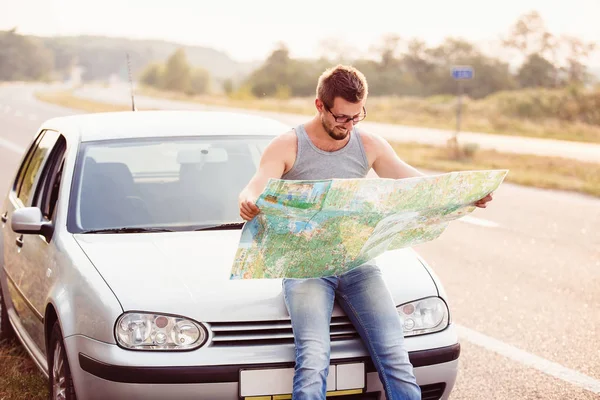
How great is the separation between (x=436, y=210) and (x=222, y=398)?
110 cm

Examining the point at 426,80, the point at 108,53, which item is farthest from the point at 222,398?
the point at 108,53

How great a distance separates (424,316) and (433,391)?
0.30m

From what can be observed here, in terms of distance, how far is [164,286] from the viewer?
3598mm

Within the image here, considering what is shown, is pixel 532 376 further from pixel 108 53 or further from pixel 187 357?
pixel 108 53

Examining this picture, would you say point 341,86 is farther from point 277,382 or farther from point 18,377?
point 18,377

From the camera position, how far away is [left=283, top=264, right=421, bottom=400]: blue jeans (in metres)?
3.32

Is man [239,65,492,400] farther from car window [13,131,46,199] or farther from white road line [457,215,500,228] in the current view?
white road line [457,215,500,228]

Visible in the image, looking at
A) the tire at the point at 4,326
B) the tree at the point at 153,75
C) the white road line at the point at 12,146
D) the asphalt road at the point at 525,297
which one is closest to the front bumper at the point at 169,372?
the asphalt road at the point at 525,297

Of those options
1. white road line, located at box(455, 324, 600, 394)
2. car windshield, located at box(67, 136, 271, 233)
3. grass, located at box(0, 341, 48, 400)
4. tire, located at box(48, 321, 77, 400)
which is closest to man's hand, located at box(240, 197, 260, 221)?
tire, located at box(48, 321, 77, 400)

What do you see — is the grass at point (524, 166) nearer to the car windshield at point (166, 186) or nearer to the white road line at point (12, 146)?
the white road line at point (12, 146)

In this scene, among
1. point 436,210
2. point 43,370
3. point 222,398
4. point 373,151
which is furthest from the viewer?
point 43,370

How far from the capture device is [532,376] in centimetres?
497

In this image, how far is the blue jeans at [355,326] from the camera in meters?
3.32

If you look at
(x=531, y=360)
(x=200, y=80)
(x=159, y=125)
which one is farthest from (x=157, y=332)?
(x=200, y=80)
